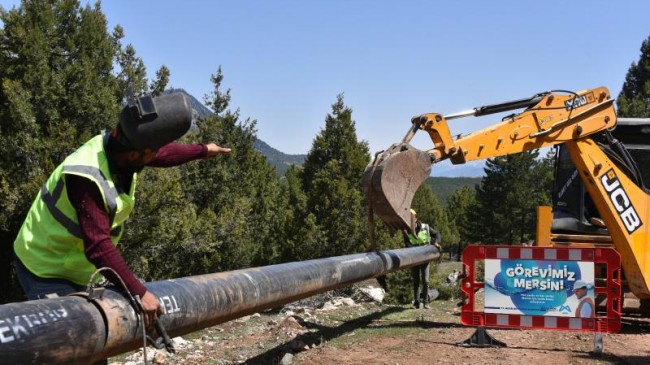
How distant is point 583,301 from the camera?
776 cm

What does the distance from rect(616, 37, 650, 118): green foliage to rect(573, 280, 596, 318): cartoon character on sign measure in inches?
1008

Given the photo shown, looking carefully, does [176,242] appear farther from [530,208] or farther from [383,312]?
[530,208]

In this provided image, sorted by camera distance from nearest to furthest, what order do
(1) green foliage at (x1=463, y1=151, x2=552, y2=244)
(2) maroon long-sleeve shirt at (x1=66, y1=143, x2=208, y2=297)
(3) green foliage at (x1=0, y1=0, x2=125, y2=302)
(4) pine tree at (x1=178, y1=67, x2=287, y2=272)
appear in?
(2) maroon long-sleeve shirt at (x1=66, y1=143, x2=208, y2=297) → (3) green foliage at (x1=0, y1=0, x2=125, y2=302) → (4) pine tree at (x1=178, y1=67, x2=287, y2=272) → (1) green foliage at (x1=463, y1=151, x2=552, y2=244)

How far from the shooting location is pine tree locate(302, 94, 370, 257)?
2097 cm

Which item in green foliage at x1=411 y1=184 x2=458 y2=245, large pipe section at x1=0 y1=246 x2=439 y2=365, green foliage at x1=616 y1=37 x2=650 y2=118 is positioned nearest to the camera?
large pipe section at x1=0 y1=246 x2=439 y2=365

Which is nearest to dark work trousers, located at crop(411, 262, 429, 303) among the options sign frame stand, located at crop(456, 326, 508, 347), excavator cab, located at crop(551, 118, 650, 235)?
excavator cab, located at crop(551, 118, 650, 235)

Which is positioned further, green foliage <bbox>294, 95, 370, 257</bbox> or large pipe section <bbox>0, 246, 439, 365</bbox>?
green foliage <bbox>294, 95, 370, 257</bbox>

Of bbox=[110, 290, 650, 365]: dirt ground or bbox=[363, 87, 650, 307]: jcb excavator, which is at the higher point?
bbox=[363, 87, 650, 307]: jcb excavator

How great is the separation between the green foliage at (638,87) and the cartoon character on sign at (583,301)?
2560 cm

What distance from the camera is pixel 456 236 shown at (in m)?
59.0

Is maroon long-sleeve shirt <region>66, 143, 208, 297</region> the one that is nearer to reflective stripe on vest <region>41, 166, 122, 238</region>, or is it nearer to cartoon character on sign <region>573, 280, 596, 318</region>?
reflective stripe on vest <region>41, 166, 122, 238</region>

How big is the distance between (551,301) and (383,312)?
3.43 m

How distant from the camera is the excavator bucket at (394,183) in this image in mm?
6953

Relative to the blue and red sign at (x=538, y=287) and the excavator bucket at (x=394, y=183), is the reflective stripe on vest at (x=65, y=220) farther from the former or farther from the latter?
the blue and red sign at (x=538, y=287)
